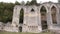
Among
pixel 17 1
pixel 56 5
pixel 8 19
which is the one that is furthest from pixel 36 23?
pixel 17 1

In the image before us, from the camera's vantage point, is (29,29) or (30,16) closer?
(29,29)

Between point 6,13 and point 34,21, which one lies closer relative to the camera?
point 34,21

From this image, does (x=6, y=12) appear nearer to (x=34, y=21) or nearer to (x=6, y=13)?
(x=6, y=13)

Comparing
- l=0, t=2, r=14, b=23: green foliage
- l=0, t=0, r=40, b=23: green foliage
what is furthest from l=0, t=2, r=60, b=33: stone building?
l=0, t=2, r=14, b=23: green foliage

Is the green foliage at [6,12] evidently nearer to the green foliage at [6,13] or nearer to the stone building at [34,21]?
the green foliage at [6,13]

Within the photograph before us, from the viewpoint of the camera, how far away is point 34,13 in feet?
69.9

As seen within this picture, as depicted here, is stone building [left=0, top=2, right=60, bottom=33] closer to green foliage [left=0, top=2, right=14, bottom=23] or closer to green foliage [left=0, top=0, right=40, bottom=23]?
green foliage [left=0, top=0, right=40, bottom=23]

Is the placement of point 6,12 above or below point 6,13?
above

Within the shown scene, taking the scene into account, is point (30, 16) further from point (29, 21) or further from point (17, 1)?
point (17, 1)

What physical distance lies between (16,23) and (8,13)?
26.9 ft

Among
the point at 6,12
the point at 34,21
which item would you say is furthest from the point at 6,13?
the point at 34,21

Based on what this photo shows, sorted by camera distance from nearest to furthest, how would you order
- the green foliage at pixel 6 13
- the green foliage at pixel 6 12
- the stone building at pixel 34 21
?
the stone building at pixel 34 21
the green foliage at pixel 6 13
the green foliage at pixel 6 12

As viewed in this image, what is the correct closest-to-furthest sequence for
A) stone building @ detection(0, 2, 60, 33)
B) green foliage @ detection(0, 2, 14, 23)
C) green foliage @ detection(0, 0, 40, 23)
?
stone building @ detection(0, 2, 60, 33)
green foliage @ detection(0, 0, 40, 23)
green foliage @ detection(0, 2, 14, 23)

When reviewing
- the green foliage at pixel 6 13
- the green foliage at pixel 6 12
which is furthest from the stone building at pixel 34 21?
the green foliage at pixel 6 12
